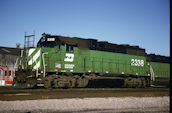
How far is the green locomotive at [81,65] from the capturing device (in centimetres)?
1279

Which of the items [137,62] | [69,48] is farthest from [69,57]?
[137,62]

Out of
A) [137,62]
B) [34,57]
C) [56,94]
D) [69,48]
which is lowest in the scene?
[56,94]

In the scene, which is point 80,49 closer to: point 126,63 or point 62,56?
point 62,56

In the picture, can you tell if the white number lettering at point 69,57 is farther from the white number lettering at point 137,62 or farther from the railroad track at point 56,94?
the white number lettering at point 137,62

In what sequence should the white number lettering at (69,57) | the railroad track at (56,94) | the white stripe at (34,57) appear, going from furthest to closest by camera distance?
the white number lettering at (69,57)
the white stripe at (34,57)
the railroad track at (56,94)

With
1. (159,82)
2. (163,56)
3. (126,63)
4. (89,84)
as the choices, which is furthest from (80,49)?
(163,56)

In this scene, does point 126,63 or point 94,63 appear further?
point 126,63

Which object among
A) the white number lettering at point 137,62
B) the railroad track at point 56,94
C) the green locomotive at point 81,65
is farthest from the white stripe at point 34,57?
the white number lettering at point 137,62

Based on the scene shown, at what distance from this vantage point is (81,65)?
1438cm

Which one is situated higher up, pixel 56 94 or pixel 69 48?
pixel 69 48

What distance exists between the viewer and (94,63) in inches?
595

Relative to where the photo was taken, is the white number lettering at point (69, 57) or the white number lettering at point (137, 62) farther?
the white number lettering at point (137, 62)

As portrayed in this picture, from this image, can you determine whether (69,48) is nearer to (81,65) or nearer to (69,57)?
(69,57)

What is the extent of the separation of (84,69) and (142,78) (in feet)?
21.0
